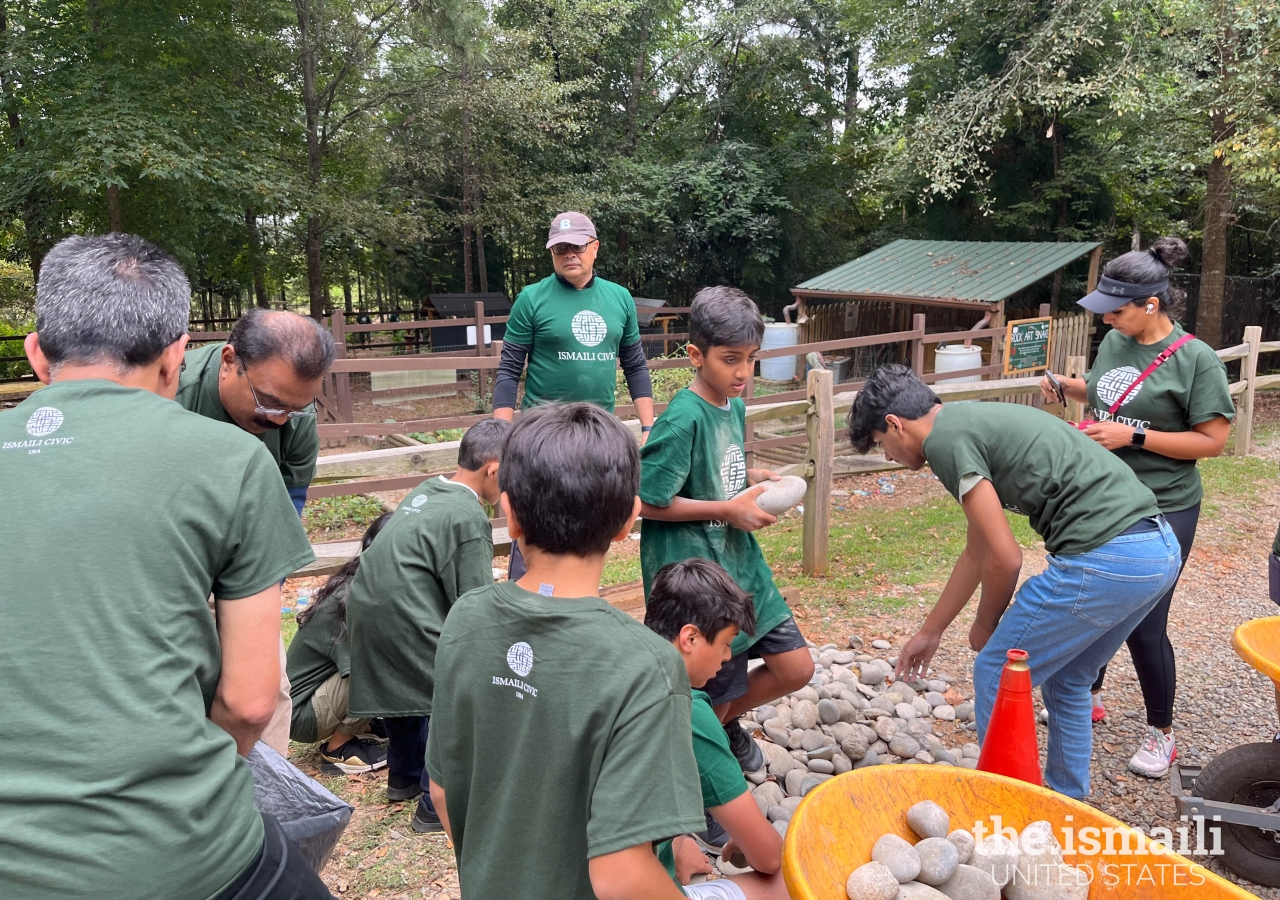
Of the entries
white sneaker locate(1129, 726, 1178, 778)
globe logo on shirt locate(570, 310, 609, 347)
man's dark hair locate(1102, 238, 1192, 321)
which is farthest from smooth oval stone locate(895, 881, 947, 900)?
globe logo on shirt locate(570, 310, 609, 347)

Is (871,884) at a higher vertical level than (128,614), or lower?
lower

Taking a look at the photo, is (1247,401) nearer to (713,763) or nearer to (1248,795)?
(1248,795)

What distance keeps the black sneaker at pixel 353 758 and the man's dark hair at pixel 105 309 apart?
241 centimetres

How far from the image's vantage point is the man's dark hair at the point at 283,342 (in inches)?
104

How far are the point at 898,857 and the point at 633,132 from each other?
22.4 metres

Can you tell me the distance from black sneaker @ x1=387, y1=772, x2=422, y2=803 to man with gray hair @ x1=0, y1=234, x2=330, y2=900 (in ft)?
5.72

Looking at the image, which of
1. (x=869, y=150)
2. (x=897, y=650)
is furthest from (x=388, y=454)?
(x=869, y=150)

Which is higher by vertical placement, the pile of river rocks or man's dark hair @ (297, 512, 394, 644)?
man's dark hair @ (297, 512, 394, 644)

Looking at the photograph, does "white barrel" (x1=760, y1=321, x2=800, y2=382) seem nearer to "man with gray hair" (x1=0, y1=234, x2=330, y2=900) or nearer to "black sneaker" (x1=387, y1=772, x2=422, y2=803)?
"black sneaker" (x1=387, y1=772, x2=422, y2=803)

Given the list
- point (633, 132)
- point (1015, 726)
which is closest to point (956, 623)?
point (1015, 726)

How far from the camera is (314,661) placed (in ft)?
11.5

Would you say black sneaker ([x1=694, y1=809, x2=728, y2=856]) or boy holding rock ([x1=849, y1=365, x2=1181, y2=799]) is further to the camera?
black sneaker ([x1=694, y1=809, x2=728, y2=856])

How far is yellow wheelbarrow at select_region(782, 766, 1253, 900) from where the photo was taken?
A: 1.75m

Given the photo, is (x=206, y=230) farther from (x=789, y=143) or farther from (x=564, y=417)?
(x=564, y=417)
